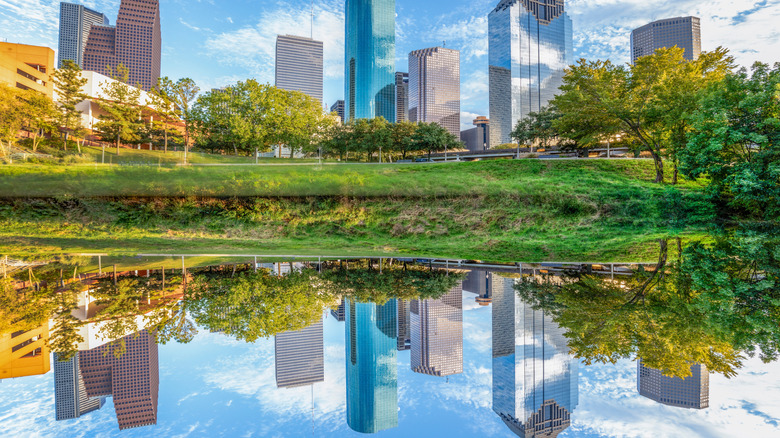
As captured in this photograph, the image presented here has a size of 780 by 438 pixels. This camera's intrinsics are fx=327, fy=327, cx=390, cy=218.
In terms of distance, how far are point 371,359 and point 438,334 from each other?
207 centimetres

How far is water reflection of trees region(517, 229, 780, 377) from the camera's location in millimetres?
4172

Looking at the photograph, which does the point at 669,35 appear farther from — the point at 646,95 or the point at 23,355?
the point at 23,355

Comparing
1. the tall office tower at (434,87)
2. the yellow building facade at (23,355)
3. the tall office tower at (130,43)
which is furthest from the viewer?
the tall office tower at (434,87)

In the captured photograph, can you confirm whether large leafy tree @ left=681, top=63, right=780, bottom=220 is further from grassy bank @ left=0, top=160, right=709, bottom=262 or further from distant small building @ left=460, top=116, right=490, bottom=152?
distant small building @ left=460, top=116, right=490, bottom=152

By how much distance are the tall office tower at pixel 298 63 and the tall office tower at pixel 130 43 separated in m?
56.1

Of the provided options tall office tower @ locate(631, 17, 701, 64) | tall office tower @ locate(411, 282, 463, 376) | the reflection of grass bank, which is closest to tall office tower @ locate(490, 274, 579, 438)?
tall office tower @ locate(411, 282, 463, 376)

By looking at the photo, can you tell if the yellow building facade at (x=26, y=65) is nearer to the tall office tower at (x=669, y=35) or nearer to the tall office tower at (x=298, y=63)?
the tall office tower at (x=298, y=63)

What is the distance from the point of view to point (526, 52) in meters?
146

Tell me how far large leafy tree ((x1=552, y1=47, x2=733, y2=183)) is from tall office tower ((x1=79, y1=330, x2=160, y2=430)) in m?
27.7

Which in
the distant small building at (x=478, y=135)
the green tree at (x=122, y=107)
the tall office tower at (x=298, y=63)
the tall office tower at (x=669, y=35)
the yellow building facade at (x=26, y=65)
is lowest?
the green tree at (x=122, y=107)

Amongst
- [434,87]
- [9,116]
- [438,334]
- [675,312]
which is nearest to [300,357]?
[438,334]

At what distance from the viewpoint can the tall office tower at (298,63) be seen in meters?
180

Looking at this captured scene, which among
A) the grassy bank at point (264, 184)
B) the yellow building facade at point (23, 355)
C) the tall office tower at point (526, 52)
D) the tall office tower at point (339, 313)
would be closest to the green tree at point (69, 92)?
the grassy bank at point (264, 184)

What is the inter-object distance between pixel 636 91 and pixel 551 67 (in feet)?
477
